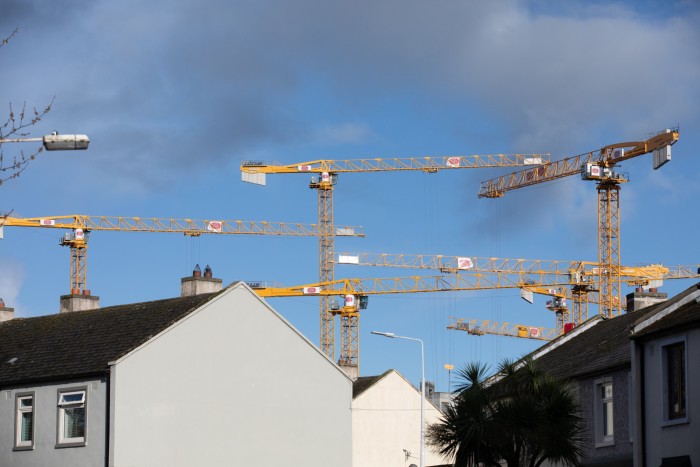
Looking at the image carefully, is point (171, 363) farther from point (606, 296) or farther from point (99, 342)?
point (606, 296)

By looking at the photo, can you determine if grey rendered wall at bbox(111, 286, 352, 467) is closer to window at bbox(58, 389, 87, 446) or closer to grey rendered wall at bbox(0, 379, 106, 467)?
grey rendered wall at bbox(0, 379, 106, 467)

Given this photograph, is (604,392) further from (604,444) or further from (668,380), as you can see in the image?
(668,380)

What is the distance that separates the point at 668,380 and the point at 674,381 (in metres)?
0.28

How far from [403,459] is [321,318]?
101 metres

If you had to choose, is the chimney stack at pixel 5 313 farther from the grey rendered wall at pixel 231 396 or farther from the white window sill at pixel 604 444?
the white window sill at pixel 604 444

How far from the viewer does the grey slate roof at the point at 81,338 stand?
4194 centimetres

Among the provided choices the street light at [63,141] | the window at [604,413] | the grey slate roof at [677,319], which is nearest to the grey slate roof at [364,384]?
the window at [604,413]


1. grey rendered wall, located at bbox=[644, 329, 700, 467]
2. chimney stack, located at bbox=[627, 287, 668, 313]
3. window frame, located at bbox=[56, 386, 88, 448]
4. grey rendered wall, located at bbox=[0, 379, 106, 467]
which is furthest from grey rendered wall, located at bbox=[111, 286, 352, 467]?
grey rendered wall, located at bbox=[644, 329, 700, 467]

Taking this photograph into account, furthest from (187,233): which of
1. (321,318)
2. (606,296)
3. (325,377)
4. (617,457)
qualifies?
(617,457)

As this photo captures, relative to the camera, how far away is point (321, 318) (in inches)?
6781

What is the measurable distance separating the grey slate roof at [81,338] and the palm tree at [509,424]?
14.2 m

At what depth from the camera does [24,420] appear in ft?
139

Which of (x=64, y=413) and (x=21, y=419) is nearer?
(x=64, y=413)

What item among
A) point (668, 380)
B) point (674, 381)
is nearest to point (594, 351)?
point (668, 380)
